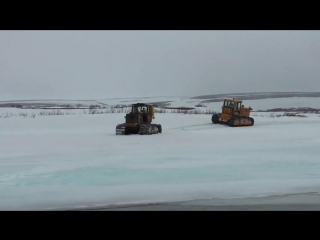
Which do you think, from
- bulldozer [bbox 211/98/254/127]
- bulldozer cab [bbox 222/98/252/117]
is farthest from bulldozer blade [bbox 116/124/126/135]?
bulldozer cab [bbox 222/98/252/117]

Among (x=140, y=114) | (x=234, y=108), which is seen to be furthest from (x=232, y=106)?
(x=140, y=114)

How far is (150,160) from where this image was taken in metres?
3.16

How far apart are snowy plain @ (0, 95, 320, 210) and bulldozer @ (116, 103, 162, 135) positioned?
6 cm

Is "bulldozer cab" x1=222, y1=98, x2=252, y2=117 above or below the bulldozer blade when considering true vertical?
above

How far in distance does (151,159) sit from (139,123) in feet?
1.41

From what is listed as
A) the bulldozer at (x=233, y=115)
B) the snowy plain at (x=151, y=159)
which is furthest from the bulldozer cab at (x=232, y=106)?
the snowy plain at (x=151, y=159)

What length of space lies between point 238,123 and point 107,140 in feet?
3.97

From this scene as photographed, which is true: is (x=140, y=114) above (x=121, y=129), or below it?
above

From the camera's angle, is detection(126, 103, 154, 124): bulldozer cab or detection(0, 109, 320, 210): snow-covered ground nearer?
detection(0, 109, 320, 210): snow-covered ground

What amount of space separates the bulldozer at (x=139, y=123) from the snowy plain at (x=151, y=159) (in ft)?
0.20

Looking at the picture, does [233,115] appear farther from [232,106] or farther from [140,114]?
[140,114]

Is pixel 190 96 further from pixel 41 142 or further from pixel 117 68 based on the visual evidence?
pixel 41 142

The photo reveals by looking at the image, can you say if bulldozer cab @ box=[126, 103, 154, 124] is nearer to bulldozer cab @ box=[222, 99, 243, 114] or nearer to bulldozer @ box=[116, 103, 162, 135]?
bulldozer @ box=[116, 103, 162, 135]

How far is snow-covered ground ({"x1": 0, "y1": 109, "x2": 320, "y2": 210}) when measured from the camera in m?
3.00
